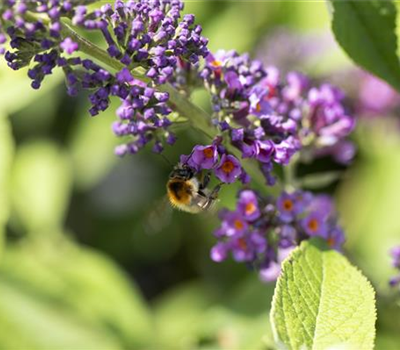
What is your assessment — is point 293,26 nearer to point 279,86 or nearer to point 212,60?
point 279,86

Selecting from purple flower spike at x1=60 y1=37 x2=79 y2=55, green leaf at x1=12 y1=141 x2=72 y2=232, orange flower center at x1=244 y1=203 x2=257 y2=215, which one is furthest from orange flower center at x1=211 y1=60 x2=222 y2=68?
green leaf at x1=12 y1=141 x2=72 y2=232

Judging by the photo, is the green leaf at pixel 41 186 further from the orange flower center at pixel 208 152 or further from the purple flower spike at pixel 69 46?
the purple flower spike at pixel 69 46

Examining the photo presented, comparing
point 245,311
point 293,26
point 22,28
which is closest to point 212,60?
point 22,28

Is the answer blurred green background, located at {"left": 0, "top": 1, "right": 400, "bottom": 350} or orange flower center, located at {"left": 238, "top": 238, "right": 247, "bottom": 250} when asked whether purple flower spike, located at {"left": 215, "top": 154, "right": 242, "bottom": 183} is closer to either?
orange flower center, located at {"left": 238, "top": 238, "right": 247, "bottom": 250}

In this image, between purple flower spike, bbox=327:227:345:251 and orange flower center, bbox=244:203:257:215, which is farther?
purple flower spike, bbox=327:227:345:251

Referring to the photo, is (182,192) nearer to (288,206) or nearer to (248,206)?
(248,206)

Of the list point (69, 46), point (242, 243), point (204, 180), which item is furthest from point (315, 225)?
point (69, 46)

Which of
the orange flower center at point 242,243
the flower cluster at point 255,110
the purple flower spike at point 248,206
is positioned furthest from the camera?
the orange flower center at point 242,243

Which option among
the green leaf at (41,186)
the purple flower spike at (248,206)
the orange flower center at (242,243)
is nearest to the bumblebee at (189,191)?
the purple flower spike at (248,206)
